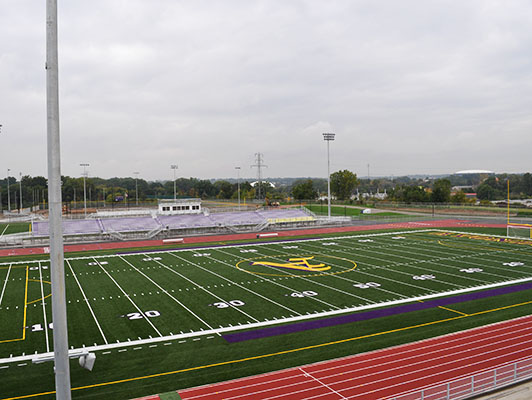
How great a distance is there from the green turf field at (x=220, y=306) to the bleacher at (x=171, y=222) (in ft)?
43.0

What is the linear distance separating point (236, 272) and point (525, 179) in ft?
430

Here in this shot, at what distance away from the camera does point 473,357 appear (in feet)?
47.8

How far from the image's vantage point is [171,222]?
2076 inches

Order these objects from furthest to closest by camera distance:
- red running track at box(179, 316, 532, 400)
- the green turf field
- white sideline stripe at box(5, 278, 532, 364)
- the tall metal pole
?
white sideline stripe at box(5, 278, 532, 364) < the green turf field < red running track at box(179, 316, 532, 400) < the tall metal pole

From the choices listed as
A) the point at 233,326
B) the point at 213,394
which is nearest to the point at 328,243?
the point at 233,326

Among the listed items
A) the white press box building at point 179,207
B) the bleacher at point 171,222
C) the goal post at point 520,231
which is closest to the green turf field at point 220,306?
the goal post at point 520,231

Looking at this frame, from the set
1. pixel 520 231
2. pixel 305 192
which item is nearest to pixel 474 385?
pixel 520 231

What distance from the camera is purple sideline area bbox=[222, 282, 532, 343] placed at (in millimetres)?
16891

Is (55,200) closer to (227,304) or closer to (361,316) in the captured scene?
(227,304)

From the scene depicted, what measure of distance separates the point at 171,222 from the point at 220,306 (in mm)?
33334

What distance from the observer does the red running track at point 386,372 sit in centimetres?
1227

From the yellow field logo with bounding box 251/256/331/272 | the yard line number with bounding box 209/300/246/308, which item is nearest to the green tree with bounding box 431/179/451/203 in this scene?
the yellow field logo with bounding box 251/256/331/272

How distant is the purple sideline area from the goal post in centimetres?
2243

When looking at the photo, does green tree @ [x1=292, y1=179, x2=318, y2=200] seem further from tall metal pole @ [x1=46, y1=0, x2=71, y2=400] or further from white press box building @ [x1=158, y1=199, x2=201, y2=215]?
tall metal pole @ [x1=46, y1=0, x2=71, y2=400]
